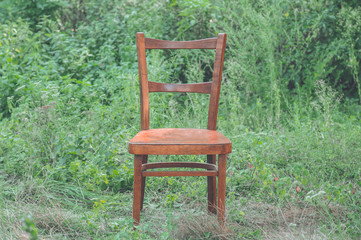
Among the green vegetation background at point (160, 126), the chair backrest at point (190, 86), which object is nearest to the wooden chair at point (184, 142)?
the chair backrest at point (190, 86)

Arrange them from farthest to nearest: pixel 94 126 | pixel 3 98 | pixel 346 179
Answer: pixel 3 98 < pixel 94 126 < pixel 346 179

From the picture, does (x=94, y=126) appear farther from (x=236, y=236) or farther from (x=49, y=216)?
(x=236, y=236)

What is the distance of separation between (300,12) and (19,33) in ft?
11.2

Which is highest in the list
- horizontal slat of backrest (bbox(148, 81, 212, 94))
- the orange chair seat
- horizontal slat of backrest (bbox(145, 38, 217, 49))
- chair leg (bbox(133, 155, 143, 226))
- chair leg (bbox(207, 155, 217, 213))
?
horizontal slat of backrest (bbox(145, 38, 217, 49))

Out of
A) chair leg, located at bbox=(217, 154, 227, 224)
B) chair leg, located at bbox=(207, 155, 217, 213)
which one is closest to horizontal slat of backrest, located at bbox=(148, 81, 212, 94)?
chair leg, located at bbox=(207, 155, 217, 213)

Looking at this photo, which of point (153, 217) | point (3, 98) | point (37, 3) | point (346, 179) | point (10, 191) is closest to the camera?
point (153, 217)

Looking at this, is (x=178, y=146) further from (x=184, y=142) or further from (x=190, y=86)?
(x=190, y=86)

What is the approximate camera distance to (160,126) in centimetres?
371

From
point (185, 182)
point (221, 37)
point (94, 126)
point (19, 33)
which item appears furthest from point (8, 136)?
point (19, 33)

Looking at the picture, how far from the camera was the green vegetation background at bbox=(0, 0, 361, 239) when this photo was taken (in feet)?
7.60

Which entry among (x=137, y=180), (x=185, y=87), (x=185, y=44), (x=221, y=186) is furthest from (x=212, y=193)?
(x=185, y=44)

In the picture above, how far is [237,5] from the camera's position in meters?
5.04

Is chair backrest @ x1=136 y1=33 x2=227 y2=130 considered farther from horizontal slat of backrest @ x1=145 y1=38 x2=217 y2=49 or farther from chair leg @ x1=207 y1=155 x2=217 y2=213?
chair leg @ x1=207 y1=155 x2=217 y2=213

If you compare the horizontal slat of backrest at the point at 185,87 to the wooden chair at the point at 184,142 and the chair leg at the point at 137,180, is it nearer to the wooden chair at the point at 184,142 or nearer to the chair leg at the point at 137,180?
the wooden chair at the point at 184,142
